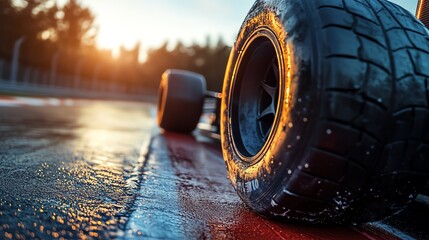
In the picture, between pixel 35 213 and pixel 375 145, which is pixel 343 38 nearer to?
pixel 375 145

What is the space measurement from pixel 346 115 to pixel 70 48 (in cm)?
5025

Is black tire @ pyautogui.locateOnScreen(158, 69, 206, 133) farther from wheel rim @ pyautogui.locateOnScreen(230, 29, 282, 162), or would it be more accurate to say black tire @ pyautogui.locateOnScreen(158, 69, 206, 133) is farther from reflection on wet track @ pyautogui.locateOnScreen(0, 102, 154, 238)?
wheel rim @ pyautogui.locateOnScreen(230, 29, 282, 162)

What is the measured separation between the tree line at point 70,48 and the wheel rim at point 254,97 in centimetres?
1335

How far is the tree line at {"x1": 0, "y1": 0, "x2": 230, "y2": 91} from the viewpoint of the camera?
108 ft

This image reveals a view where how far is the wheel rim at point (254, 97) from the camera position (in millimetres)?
2075

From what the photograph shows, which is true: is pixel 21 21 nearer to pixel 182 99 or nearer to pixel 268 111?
pixel 182 99

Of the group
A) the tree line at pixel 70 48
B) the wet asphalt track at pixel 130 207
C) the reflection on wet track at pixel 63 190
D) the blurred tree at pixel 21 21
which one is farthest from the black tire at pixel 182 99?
the blurred tree at pixel 21 21

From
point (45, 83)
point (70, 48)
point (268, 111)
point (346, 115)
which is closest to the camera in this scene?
point (346, 115)

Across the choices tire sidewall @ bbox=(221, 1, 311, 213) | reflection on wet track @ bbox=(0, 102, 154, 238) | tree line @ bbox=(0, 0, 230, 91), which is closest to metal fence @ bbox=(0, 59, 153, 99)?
tree line @ bbox=(0, 0, 230, 91)

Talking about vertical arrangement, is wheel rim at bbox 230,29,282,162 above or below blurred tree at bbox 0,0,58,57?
below

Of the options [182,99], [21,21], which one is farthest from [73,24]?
[182,99]

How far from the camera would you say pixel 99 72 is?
48625mm

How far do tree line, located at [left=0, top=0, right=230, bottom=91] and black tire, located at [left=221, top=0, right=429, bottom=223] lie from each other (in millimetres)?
14048

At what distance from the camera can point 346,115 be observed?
4.46 ft
